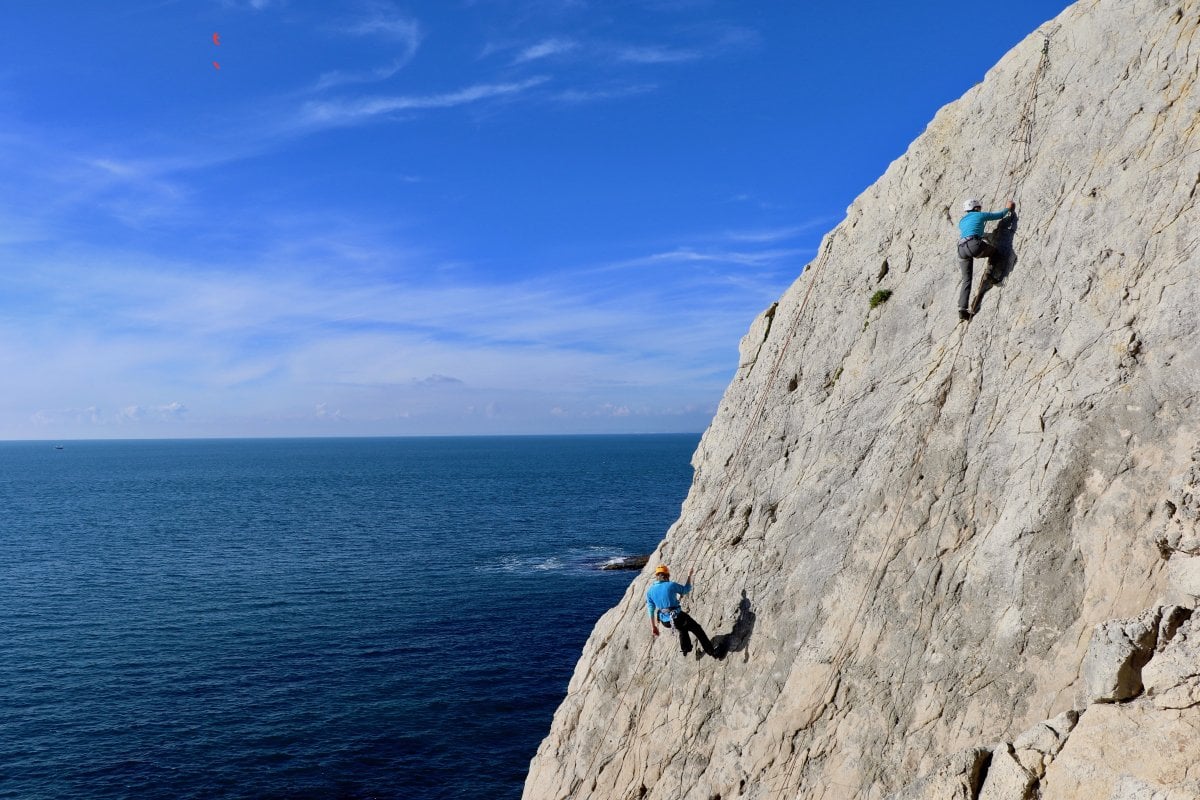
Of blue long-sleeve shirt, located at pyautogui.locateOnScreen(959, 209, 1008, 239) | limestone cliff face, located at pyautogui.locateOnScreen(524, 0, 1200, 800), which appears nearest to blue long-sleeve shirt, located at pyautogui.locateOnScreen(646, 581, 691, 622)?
limestone cliff face, located at pyautogui.locateOnScreen(524, 0, 1200, 800)

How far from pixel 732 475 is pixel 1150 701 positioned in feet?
38.0

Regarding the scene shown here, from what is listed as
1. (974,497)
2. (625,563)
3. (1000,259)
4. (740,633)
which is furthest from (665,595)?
(625,563)

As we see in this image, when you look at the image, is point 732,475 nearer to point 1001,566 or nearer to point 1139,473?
point 1001,566

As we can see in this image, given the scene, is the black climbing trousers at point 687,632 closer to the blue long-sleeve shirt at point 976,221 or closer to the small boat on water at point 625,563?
the blue long-sleeve shirt at point 976,221

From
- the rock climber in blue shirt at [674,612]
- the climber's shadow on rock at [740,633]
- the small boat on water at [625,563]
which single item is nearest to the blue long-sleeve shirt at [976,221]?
the climber's shadow on rock at [740,633]

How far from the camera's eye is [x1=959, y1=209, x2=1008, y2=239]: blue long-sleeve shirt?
50.4 feet

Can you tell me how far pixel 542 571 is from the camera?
240 ft

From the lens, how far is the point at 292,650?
166 ft

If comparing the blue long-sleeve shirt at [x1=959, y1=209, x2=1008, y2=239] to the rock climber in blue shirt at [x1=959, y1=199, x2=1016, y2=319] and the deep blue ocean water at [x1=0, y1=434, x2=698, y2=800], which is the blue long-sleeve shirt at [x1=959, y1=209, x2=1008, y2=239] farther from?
the deep blue ocean water at [x1=0, y1=434, x2=698, y2=800]

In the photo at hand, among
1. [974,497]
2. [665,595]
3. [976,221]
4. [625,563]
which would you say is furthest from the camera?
[625,563]

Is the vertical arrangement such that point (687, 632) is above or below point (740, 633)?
below

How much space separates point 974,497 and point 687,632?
295 inches

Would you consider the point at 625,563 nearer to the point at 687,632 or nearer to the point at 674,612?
the point at 687,632

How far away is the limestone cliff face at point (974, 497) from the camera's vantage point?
11898mm
